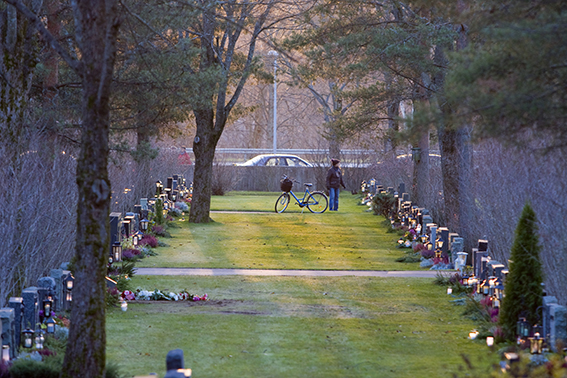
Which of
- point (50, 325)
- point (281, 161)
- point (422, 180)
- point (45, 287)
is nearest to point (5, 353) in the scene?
point (50, 325)

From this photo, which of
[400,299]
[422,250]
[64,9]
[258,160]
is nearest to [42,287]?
[400,299]

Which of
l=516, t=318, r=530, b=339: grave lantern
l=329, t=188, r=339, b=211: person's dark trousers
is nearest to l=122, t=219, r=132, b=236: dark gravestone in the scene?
l=516, t=318, r=530, b=339: grave lantern

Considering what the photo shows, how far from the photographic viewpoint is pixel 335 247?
16297 millimetres

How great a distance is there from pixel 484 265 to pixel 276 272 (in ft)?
13.6

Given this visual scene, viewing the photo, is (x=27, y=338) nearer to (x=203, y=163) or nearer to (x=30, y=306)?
(x=30, y=306)

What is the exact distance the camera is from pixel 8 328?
20.9 feet

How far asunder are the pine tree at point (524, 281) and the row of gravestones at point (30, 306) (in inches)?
197

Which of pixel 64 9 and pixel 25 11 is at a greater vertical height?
pixel 64 9

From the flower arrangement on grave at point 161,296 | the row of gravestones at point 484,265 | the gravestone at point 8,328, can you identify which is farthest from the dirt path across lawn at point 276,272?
the gravestone at point 8,328

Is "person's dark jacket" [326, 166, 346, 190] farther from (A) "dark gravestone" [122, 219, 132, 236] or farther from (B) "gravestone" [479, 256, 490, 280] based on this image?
(B) "gravestone" [479, 256, 490, 280]

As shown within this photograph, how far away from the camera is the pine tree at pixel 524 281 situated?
752 cm

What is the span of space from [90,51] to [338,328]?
478 cm

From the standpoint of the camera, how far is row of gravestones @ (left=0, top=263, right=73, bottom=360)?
639cm

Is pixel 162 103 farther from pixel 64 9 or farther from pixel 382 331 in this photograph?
pixel 382 331
